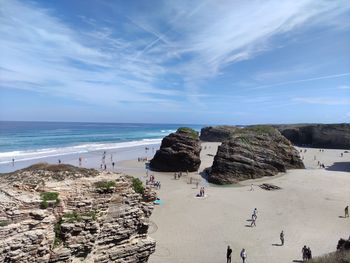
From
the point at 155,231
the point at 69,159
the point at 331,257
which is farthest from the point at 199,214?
the point at 69,159

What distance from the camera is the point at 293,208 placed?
28297 mm

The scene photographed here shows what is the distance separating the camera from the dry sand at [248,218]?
19359 mm

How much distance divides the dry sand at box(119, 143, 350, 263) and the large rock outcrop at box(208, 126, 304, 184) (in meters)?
1.63

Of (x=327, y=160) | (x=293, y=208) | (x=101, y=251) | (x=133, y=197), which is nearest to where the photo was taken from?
(x=101, y=251)

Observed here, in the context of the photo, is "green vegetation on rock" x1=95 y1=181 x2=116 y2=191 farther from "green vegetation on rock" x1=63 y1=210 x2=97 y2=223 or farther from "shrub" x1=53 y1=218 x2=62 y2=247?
"shrub" x1=53 y1=218 x2=62 y2=247

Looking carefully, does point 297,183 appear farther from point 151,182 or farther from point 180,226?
point 180,226

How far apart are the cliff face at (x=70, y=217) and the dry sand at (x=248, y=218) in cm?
533

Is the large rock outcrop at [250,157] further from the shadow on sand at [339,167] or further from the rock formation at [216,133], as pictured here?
the rock formation at [216,133]

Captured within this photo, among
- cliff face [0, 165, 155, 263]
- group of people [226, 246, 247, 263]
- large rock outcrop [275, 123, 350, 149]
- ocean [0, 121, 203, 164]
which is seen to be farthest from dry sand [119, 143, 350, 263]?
large rock outcrop [275, 123, 350, 149]

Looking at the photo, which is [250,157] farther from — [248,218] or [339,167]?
[339,167]

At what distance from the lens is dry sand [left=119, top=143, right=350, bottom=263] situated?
1936 cm

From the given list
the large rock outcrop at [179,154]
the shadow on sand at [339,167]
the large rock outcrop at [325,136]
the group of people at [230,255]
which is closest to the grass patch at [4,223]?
the group of people at [230,255]

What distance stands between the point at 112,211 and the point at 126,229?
107 centimetres

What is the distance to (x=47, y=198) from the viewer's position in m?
11.3
